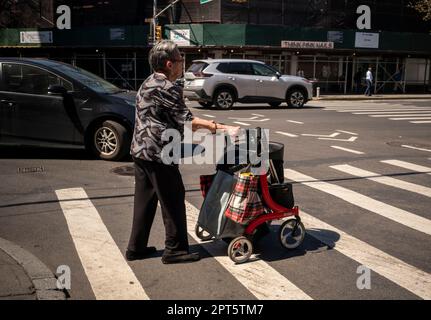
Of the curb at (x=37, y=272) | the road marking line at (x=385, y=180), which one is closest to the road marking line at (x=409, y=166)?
the road marking line at (x=385, y=180)

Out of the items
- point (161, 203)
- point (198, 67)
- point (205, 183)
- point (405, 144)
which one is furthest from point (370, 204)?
point (198, 67)

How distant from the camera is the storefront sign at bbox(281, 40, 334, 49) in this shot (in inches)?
1183

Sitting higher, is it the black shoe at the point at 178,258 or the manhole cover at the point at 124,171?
the manhole cover at the point at 124,171

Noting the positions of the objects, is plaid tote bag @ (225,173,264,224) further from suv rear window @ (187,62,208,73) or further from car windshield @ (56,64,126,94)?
suv rear window @ (187,62,208,73)

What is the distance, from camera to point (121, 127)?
27.4 ft

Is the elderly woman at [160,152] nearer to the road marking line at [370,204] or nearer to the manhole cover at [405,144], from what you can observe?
the road marking line at [370,204]

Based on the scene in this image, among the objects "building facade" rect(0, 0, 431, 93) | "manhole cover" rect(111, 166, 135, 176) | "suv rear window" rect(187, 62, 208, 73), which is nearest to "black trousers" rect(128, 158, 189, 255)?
"manhole cover" rect(111, 166, 135, 176)

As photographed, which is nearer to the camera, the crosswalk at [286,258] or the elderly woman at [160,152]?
the crosswalk at [286,258]

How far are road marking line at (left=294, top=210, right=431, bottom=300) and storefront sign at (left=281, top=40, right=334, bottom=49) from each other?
25.8 m

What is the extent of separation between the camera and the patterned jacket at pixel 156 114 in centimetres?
406

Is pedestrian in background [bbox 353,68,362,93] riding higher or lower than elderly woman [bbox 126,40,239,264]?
higher

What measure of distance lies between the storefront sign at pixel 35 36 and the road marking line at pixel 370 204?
29.6 metres
